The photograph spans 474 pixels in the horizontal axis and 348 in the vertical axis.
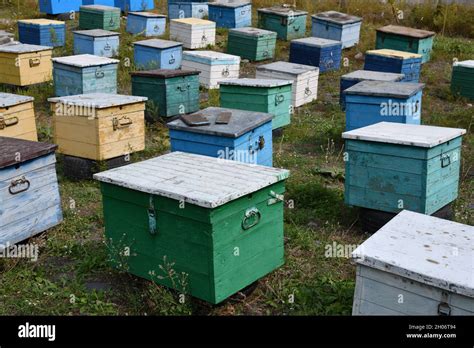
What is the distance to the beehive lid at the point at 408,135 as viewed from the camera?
4.88 metres

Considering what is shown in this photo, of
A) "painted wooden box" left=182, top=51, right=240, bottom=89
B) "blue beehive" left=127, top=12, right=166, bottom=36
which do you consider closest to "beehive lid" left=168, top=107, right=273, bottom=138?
"painted wooden box" left=182, top=51, right=240, bottom=89

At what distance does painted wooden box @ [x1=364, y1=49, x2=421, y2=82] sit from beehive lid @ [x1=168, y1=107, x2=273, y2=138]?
4.74 meters

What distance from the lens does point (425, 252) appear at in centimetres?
349

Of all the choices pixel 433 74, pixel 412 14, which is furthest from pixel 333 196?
pixel 412 14

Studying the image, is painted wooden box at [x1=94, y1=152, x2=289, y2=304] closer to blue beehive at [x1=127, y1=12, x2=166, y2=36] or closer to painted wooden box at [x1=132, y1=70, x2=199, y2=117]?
painted wooden box at [x1=132, y1=70, x2=199, y2=117]

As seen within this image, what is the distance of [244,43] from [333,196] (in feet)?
23.0

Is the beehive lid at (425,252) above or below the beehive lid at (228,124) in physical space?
below

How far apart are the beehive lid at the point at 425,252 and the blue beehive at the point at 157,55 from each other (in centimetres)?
721

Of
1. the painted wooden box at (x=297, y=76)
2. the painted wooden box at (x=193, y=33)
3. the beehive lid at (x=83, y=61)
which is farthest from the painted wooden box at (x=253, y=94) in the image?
the painted wooden box at (x=193, y=33)

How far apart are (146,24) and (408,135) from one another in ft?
32.6

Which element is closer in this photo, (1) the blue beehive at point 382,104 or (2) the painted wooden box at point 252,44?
(1) the blue beehive at point 382,104

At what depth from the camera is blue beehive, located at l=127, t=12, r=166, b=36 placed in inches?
551

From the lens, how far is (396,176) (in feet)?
16.6

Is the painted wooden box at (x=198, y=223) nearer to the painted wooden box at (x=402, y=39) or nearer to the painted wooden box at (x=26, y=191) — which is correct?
the painted wooden box at (x=26, y=191)
